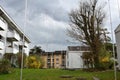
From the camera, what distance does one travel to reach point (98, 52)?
127 ft

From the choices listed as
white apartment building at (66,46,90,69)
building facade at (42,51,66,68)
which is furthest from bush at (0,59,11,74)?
building facade at (42,51,66,68)

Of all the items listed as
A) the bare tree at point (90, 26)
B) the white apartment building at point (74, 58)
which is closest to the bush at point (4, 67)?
the bare tree at point (90, 26)

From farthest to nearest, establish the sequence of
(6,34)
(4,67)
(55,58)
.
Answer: (55,58), (6,34), (4,67)

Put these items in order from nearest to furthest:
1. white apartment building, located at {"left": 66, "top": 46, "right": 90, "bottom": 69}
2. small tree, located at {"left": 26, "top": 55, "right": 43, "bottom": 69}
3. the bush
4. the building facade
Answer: the bush → small tree, located at {"left": 26, "top": 55, "right": 43, "bottom": 69} → white apartment building, located at {"left": 66, "top": 46, "right": 90, "bottom": 69} → the building facade

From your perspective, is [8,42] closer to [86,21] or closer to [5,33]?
[5,33]

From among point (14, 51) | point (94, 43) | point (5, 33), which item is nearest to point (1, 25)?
point (5, 33)

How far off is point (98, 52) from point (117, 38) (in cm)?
367

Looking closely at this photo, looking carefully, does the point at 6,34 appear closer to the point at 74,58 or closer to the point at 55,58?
the point at 74,58

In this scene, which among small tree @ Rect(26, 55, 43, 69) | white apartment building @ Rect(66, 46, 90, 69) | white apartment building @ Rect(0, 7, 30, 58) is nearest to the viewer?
white apartment building @ Rect(0, 7, 30, 58)

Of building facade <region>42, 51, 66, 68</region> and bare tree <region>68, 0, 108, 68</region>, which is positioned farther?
building facade <region>42, 51, 66, 68</region>

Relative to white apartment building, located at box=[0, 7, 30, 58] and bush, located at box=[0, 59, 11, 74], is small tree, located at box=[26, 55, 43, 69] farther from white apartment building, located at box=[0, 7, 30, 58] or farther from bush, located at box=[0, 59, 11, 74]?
bush, located at box=[0, 59, 11, 74]

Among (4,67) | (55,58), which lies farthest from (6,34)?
(55,58)

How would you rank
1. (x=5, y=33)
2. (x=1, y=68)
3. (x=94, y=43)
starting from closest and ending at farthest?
(x=1, y=68), (x=94, y=43), (x=5, y=33)

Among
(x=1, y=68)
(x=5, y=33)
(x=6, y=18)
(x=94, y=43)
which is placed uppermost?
(x=6, y=18)
